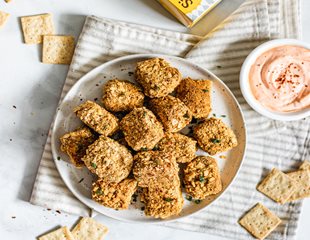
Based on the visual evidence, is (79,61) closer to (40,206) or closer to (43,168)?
(43,168)

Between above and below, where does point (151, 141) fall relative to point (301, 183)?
above

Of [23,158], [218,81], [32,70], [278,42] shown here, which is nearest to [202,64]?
[218,81]

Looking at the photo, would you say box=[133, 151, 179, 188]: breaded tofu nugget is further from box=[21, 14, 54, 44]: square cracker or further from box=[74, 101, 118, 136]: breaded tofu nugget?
box=[21, 14, 54, 44]: square cracker

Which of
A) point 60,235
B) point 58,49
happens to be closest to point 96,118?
point 58,49

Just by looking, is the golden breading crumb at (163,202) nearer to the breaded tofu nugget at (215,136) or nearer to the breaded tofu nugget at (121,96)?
the breaded tofu nugget at (215,136)

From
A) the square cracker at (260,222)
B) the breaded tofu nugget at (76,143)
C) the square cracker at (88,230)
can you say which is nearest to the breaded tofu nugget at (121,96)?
the breaded tofu nugget at (76,143)

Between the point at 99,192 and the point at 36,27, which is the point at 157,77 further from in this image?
the point at 36,27
